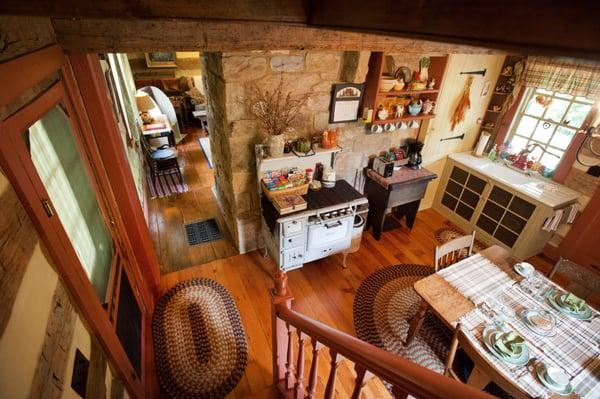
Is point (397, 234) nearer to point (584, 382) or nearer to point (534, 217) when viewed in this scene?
point (534, 217)

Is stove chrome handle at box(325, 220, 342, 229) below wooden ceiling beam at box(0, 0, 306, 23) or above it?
below

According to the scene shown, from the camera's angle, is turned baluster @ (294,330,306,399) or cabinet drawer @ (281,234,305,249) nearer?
turned baluster @ (294,330,306,399)

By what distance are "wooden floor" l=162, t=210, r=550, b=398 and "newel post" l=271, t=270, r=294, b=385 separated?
437 millimetres

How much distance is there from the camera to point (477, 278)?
2117 mm

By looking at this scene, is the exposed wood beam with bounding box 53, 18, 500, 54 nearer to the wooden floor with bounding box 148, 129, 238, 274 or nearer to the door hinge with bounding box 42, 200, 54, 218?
the door hinge with bounding box 42, 200, 54, 218

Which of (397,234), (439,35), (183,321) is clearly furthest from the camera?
(397,234)

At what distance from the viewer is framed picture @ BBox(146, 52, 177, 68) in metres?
6.91

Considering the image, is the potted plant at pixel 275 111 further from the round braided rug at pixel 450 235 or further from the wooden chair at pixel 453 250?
the round braided rug at pixel 450 235

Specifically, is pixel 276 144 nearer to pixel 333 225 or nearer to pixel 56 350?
pixel 333 225

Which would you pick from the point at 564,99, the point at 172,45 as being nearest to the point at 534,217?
the point at 564,99

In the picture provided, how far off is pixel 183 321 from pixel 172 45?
2198 millimetres

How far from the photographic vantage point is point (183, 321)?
2465mm

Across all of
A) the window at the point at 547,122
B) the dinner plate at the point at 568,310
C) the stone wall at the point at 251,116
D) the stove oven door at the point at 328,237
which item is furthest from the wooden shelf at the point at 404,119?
the dinner plate at the point at 568,310

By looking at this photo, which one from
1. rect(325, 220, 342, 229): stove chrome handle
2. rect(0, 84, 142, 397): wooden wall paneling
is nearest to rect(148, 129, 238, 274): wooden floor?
rect(325, 220, 342, 229): stove chrome handle
